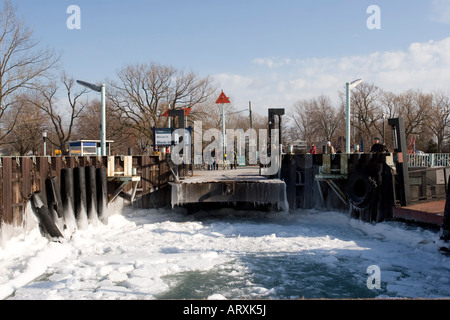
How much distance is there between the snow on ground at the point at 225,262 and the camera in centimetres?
754

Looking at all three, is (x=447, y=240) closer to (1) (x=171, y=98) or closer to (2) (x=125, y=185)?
(2) (x=125, y=185)

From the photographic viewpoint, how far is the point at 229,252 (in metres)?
10.3

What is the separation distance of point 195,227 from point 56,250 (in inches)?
186

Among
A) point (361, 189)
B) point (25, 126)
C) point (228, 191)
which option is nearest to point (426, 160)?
point (361, 189)

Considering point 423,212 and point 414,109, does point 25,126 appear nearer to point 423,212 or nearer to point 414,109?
point 423,212

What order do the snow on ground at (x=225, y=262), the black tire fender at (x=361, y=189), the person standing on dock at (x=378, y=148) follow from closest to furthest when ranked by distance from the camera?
1. the snow on ground at (x=225, y=262)
2. the black tire fender at (x=361, y=189)
3. the person standing on dock at (x=378, y=148)

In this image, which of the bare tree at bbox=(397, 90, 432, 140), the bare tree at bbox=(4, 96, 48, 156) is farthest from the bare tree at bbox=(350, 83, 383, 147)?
the bare tree at bbox=(4, 96, 48, 156)

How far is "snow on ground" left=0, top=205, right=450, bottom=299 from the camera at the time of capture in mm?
7543

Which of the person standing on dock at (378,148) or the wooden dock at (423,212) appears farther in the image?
the person standing on dock at (378,148)

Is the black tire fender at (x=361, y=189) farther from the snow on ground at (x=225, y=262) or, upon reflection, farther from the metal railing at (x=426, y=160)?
the metal railing at (x=426, y=160)

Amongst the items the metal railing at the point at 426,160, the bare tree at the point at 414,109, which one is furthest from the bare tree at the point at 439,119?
the metal railing at the point at 426,160

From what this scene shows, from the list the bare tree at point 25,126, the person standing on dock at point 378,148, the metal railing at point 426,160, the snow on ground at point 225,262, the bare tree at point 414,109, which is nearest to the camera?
the snow on ground at point 225,262

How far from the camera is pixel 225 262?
9398 millimetres
